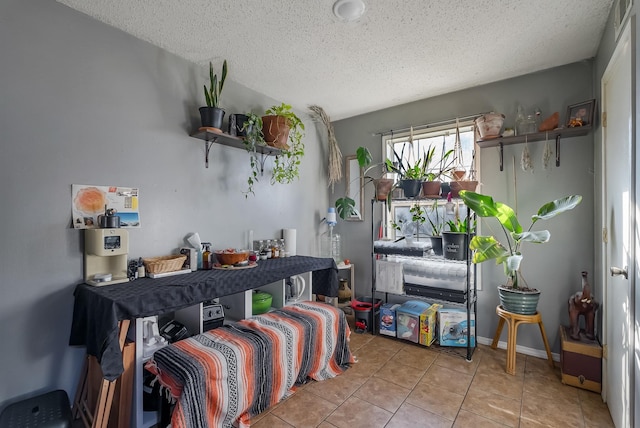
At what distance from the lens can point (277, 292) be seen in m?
2.51

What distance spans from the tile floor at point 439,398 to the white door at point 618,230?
0.29 meters

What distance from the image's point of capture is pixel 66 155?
1.67 meters

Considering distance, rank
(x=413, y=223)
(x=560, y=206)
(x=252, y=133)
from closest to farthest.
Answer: (x=560, y=206), (x=252, y=133), (x=413, y=223)

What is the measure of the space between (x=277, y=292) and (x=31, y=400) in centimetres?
152

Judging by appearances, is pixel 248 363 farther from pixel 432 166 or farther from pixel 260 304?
pixel 432 166

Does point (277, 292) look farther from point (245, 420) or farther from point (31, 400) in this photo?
point (31, 400)

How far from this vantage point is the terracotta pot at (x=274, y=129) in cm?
257

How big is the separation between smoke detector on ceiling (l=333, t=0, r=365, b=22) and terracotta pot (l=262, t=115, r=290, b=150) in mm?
996

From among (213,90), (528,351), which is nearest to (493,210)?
(528,351)

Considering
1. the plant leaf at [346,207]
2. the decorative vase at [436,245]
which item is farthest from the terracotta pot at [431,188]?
the plant leaf at [346,207]

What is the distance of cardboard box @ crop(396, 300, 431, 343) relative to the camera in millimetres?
2693

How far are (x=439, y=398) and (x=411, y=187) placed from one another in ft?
5.40

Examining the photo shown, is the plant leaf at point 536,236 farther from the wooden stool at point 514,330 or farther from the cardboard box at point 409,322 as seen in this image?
the cardboard box at point 409,322

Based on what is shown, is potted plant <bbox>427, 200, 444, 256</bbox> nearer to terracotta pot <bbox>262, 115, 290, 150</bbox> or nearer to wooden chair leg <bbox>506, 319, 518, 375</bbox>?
wooden chair leg <bbox>506, 319, 518, 375</bbox>
